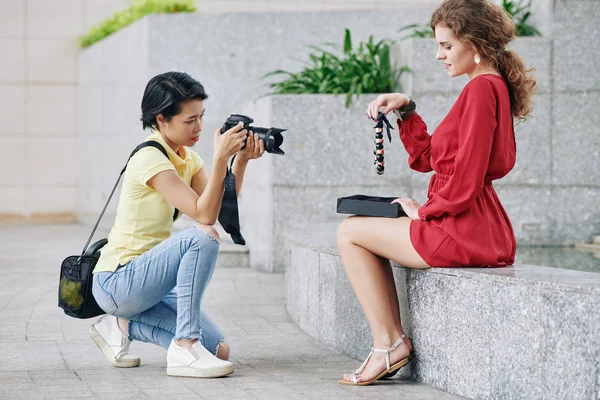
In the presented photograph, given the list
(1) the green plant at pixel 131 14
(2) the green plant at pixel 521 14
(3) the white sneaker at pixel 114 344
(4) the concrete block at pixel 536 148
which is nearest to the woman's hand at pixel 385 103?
(3) the white sneaker at pixel 114 344

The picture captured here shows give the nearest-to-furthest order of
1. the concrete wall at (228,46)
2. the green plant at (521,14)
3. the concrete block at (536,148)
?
the concrete block at (536,148), the green plant at (521,14), the concrete wall at (228,46)

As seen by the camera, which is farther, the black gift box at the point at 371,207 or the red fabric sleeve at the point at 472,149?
the black gift box at the point at 371,207

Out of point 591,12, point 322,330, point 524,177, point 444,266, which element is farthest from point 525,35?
point 444,266

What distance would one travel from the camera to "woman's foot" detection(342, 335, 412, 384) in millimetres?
4324

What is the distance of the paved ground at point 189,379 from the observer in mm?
4227

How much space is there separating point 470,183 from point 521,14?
5.16 m

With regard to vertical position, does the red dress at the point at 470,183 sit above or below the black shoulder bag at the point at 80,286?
above

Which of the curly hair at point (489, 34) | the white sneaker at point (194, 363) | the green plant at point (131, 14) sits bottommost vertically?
the white sneaker at point (194, 363)

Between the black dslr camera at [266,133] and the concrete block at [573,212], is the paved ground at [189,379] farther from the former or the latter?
the concrete block at [573,212]

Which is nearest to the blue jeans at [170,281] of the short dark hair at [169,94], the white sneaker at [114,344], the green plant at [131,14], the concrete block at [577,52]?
the white sneaker at [114,344]

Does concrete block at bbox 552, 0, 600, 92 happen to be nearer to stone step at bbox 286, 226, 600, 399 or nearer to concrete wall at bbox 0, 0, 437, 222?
stone step at bbox 286, 226, 600, 399

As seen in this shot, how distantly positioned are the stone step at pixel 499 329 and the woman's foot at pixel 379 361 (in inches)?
3.7

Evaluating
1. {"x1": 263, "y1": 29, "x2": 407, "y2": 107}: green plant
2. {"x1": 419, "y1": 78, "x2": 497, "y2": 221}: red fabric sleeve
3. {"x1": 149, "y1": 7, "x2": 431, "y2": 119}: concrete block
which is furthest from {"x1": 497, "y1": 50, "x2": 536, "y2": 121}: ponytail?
{"x1": 149, "y1": 7, "x2": 431, "y2": 119}: concrete block

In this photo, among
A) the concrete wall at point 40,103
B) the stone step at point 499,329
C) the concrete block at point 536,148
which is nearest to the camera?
the stone step at point 499,329
